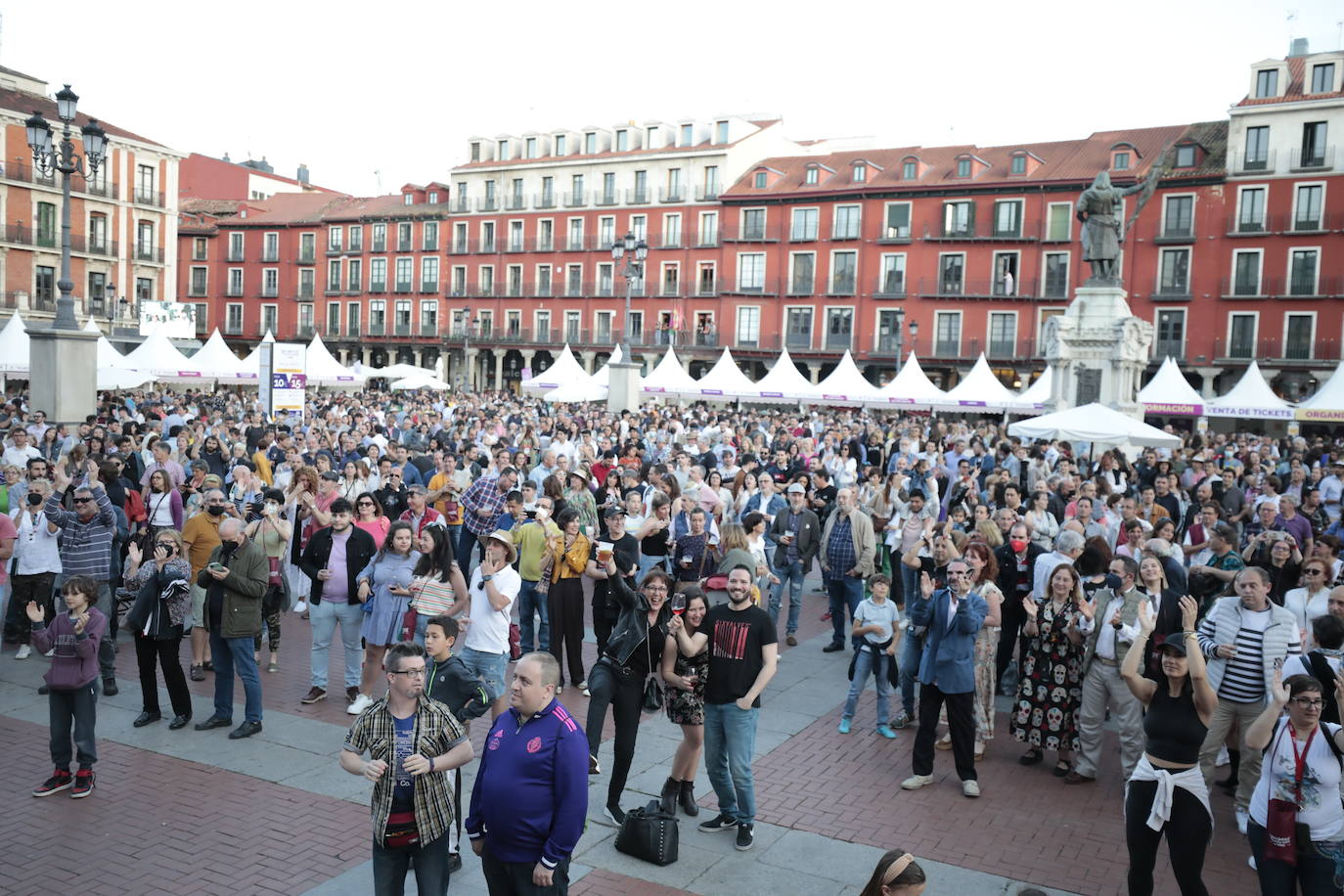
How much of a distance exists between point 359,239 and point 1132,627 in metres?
61.2

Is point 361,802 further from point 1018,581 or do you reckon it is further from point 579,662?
point 1018,581

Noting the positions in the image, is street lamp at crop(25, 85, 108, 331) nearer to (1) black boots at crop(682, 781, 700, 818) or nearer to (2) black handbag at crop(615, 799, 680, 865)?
(1) black boots at crop(682, 781, 700, 818)

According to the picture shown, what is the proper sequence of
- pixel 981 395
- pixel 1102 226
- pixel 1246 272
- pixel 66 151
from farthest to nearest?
pixel 1246 272, pixel 981 395, pixel 1102 226, pixel 66 151

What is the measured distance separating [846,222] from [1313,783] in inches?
1806

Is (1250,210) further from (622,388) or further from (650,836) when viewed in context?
(650,836)

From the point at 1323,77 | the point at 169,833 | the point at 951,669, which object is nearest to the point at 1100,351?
the point at 951,669

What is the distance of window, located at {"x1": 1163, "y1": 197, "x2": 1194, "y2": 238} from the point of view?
136ft

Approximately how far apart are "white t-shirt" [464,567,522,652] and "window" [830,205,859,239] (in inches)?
1728

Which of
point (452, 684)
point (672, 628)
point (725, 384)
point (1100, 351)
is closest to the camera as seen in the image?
point (452, 684)

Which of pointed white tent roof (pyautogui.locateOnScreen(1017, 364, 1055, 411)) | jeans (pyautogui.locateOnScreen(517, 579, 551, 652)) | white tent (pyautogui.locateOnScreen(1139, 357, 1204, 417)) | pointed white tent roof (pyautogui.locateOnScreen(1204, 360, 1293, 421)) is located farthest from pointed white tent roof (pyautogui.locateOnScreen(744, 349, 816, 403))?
jeans (pyautogui.locateOnScreen(517, 579, 551, 652))

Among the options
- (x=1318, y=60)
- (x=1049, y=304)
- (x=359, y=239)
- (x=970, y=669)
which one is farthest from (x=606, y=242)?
(x=970, y=669)

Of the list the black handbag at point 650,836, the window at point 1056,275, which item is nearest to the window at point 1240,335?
the window at point 1056,275

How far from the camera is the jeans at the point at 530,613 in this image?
29.9ft

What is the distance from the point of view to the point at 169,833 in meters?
5.86
